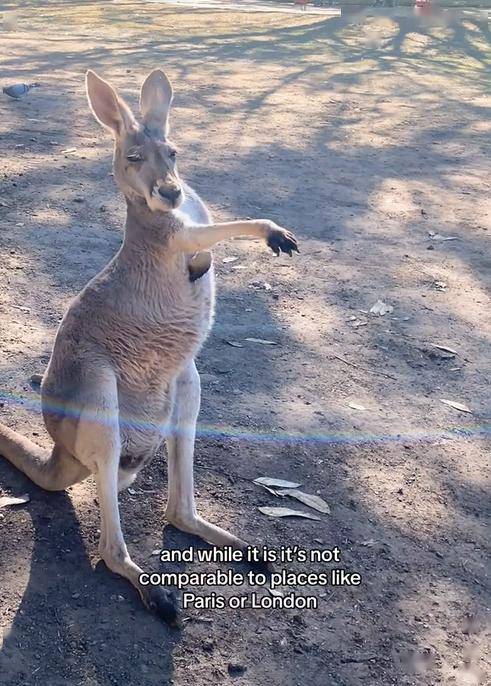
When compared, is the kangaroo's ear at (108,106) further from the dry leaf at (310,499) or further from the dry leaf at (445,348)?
the dry leaf at (445,348)

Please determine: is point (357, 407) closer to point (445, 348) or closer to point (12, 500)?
point (445, 348)

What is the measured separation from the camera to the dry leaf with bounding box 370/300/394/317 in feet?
14.4

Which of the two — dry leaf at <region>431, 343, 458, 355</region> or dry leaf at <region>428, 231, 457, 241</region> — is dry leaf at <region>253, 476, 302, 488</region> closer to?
dry leaf at <region>431, 343, 458, 355</region>

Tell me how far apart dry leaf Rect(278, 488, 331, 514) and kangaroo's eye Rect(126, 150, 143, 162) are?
1.16 m

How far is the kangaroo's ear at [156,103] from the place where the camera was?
2787 millimetres

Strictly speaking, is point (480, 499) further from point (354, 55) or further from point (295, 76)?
point (354, 55)

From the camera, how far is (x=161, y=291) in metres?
2.67

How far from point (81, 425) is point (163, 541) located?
19.8 inches

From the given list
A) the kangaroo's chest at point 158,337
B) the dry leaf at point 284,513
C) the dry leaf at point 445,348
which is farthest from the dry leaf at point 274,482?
the dry leaf at point 445,348

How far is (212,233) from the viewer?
2.60 metres

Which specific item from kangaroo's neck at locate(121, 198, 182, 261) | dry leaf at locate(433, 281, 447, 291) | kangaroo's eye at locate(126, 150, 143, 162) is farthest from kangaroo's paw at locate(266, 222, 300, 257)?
dry leaf at locate(433, 281, 447, 291)

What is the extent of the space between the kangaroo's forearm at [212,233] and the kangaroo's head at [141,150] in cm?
9

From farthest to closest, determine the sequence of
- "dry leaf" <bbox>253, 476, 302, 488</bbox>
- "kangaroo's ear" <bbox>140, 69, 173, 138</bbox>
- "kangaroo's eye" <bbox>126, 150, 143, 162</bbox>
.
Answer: "dry leaf" <bbox>253, 476, 302, 488</bbox>, "kangaroo's ear" <bbox>140, 69, 173, 138</bbox>, "kangaroo's eye" <bbox>126, 150, 143, 162</bbox>

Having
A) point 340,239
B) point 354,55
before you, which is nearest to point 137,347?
point 340,239
